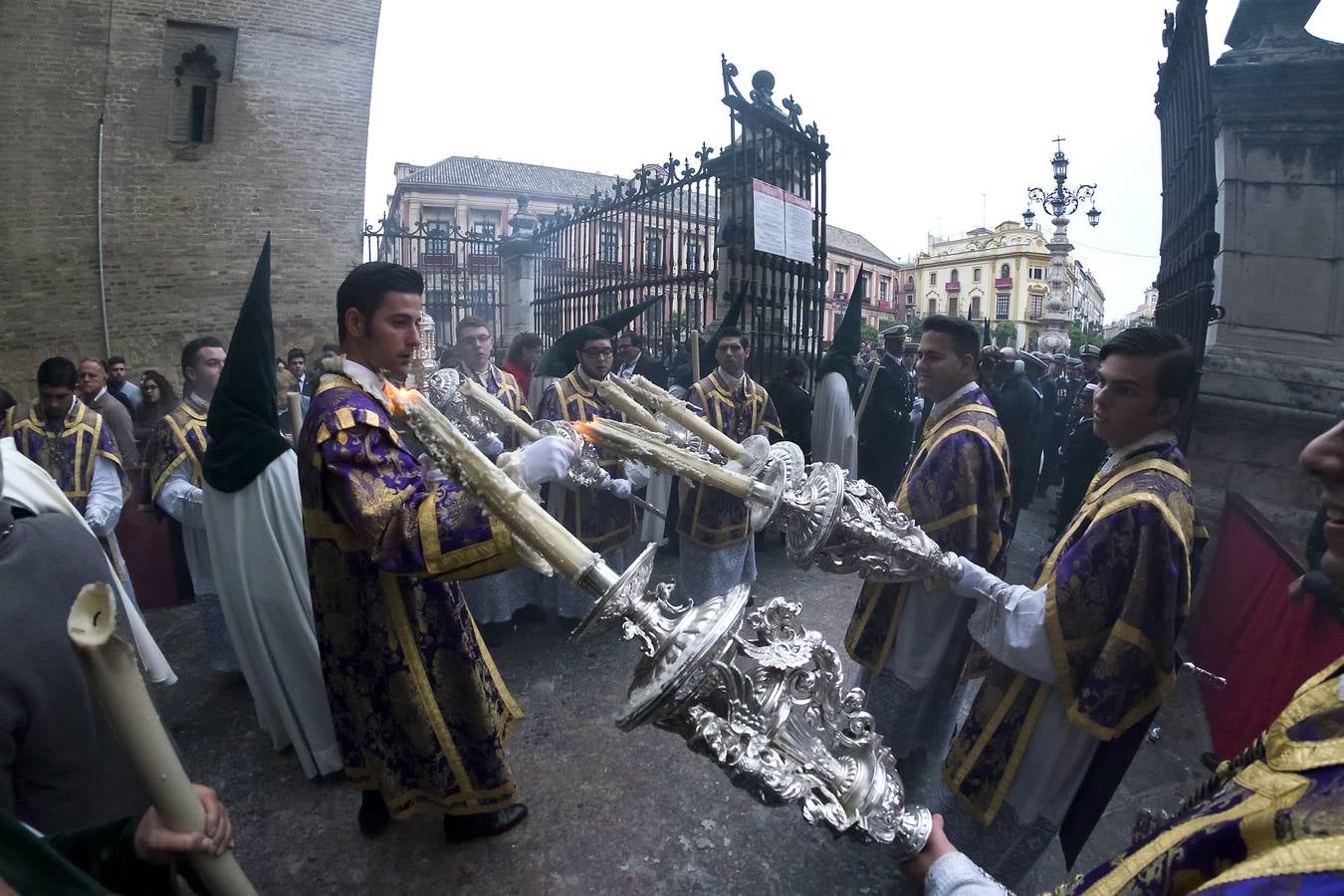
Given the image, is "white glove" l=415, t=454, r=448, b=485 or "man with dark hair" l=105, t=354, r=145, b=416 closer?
"white glove" l=415, t=454, r=448, b=485

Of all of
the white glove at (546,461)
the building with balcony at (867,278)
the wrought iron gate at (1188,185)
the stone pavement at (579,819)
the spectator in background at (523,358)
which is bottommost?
the stone pavement at (579,819)

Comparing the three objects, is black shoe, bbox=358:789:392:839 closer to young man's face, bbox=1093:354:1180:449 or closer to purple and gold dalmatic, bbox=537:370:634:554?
purple and gold dalmatic, bbox=537:370:634:554

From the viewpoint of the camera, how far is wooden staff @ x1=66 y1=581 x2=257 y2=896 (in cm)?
84

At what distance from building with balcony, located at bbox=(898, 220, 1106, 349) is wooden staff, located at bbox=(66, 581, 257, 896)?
3682 cm

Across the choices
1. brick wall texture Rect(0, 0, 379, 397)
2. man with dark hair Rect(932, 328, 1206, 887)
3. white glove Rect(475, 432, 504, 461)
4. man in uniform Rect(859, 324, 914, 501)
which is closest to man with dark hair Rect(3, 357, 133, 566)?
white glove Rect(475, 432, 504, 461)

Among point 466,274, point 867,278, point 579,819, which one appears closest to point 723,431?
point 579,819

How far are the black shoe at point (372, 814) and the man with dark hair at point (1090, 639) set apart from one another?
Result: 231 cm

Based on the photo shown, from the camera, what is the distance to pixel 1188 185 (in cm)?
498

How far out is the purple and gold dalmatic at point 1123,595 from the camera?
6.29 ft

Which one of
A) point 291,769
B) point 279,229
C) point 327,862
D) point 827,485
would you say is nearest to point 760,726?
point 827,485

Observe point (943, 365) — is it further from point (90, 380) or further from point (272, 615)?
point (90, 380)

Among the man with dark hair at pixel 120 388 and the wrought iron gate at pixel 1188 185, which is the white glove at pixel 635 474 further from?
the man with dark hair at pixel 120 388

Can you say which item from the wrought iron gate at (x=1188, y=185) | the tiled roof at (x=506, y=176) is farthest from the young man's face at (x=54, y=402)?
the tiled roof at (x=506, y=176)

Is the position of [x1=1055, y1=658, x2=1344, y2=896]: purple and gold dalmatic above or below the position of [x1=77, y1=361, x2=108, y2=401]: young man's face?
below
